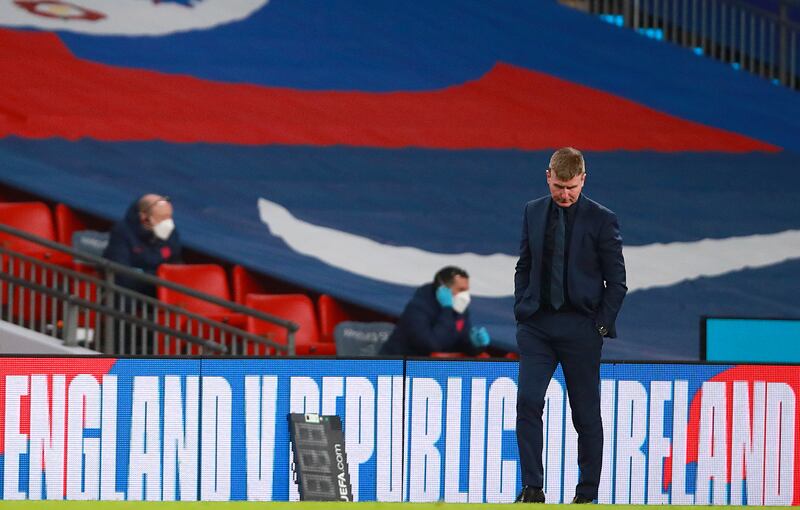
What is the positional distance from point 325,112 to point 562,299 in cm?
753

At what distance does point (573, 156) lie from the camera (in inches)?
249

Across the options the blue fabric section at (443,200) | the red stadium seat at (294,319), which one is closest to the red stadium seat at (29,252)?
the blue fabric section at (443,200)

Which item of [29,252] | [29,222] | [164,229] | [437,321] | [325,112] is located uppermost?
[325,112]

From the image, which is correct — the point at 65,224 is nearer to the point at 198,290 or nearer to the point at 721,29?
the point at 198,290

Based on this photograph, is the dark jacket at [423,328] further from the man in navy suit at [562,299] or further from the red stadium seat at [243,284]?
the man in navy suit at [562,299]

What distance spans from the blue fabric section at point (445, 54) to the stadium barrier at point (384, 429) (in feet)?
20.3

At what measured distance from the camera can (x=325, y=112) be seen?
1374 cm

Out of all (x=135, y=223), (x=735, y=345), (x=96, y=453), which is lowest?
(x=96, y=453)

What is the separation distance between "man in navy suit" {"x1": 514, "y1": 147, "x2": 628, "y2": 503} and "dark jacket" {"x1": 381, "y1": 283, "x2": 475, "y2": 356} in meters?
4.81

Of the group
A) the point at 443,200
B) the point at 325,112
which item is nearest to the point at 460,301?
the point at 443,200

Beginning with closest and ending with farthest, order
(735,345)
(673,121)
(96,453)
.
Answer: (96,453) < (735,345) < (673,121)

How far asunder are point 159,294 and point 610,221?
19.8ft

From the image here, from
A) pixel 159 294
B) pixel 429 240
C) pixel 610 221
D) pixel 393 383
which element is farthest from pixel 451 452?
pixel 429 240

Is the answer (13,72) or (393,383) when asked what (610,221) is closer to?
(393,383)
